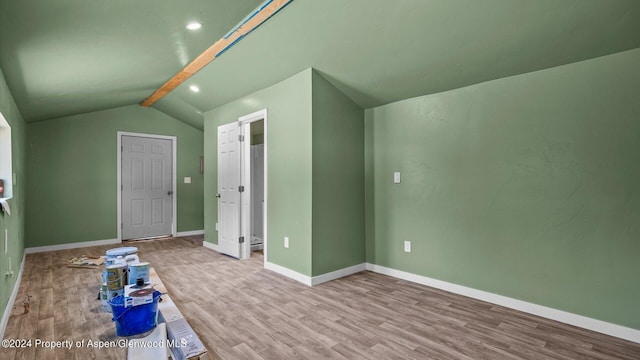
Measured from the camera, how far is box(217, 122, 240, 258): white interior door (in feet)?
15.4

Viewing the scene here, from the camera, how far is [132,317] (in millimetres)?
2340

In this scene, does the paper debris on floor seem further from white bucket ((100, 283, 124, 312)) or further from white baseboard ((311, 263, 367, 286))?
white baseboard ((311, 263, 367, 286))

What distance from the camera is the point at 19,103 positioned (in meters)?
3.80

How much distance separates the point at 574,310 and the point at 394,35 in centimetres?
269

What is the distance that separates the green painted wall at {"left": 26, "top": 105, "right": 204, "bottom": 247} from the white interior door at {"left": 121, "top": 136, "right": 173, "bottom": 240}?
0.18 meters

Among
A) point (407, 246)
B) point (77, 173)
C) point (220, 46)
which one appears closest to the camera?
point (220, 46)

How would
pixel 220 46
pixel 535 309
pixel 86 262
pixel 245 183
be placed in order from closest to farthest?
1. pixel 535 309
2. pixel 220 46
3. pixel 86 262
4. pixel 245 183

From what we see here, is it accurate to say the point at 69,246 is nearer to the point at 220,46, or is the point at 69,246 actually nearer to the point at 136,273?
the point at 136,273

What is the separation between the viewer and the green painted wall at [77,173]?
5156 mm

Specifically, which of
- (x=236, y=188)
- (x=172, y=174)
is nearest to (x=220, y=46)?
(x=236, y=188)

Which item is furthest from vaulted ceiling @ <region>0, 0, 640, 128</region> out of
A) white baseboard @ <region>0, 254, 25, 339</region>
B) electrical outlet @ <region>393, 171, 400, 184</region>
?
white baseboard @ <region>0, 254, 25, 339</region>

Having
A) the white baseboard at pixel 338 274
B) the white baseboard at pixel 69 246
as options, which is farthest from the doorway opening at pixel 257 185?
the white baseboard at pixel 69 246

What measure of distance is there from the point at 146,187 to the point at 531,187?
20.5ft

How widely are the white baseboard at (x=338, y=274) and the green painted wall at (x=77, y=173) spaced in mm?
4375
